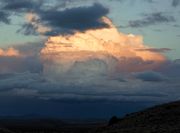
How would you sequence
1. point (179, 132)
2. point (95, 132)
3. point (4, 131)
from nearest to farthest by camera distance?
point (179, 132), point (95, 132), point (4, 131)

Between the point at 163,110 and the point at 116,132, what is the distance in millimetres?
15626

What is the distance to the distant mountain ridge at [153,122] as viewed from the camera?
73312 mm

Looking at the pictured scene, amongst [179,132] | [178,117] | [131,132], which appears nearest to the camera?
[179,132]

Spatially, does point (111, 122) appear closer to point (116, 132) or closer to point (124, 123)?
point (124, 123)

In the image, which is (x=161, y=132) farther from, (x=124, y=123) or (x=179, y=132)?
(x=124, y=123)

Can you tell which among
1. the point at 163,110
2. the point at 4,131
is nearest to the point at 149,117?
the point at 163,110

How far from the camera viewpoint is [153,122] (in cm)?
8094

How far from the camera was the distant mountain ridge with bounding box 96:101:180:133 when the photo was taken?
73.3 m

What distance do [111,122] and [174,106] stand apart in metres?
13.7

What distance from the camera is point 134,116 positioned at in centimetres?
9206

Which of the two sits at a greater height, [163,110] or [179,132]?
[163,110]

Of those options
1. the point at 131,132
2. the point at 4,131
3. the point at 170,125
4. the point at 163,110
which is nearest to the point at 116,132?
the point at 131,132

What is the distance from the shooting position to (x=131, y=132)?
7338 centimetres

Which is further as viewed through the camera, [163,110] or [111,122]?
[111,122]
